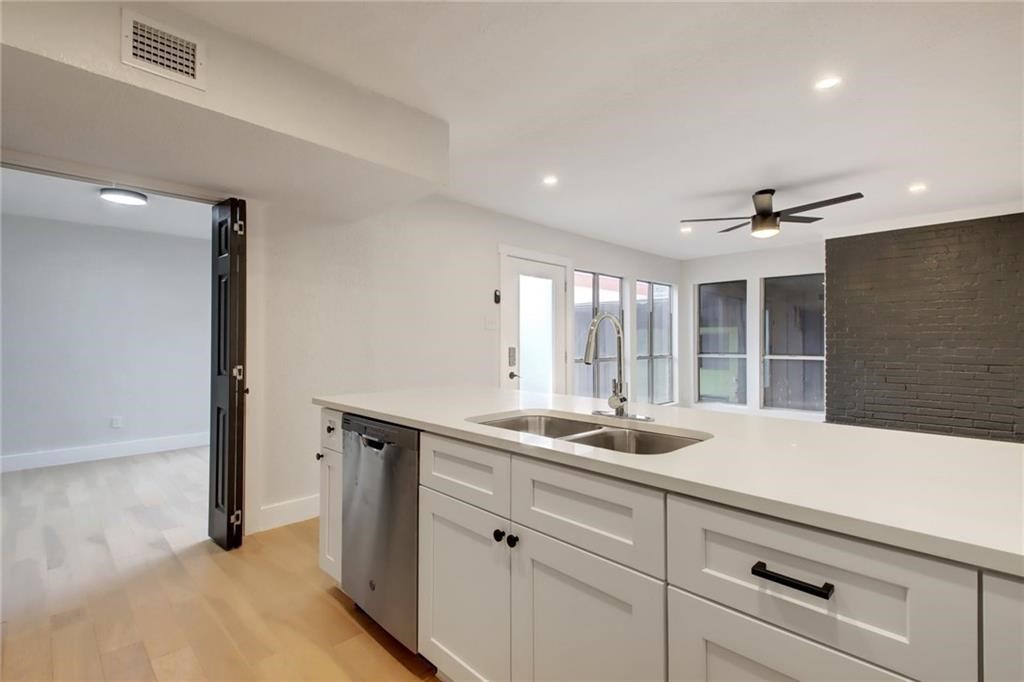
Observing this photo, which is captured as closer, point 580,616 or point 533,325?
point 580,616

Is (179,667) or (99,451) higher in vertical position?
(99,451)

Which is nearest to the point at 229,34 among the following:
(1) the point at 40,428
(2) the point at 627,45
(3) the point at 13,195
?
(2) the point at 627,45

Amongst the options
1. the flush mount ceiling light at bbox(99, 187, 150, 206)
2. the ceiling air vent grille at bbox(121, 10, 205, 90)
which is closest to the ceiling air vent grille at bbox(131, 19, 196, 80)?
the ceiling air vent grille at bbox(121, 10, 205, 90)

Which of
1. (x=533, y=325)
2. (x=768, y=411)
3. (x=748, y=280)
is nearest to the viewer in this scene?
(x=533, y=325)

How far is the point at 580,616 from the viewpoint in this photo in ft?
3.75

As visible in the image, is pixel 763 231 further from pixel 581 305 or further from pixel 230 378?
pixel 230 378

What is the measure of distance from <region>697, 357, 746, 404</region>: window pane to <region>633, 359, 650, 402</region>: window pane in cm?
96

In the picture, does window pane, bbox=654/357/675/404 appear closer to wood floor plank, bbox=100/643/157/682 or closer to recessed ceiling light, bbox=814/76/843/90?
recessed ceiling light, bbox=814/76/843/90

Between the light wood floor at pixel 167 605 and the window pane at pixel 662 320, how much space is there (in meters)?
5.26

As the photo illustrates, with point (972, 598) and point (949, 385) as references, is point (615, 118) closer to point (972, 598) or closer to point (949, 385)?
point (972, 598)

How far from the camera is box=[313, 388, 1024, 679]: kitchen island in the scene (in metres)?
0.70

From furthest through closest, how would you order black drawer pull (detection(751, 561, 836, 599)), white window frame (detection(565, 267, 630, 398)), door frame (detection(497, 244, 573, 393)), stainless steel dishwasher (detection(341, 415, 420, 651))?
white window frame (detection(565, 267, 630, 398))
door frame (detection(497, 244, 573, 393))
stainless steel dishwasher (detection(341, 415, 420, 651))
black drawer pull (detection(751, 561, 836, 599))

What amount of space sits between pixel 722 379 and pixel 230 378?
20.4ft

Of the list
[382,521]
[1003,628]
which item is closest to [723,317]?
[382,521]
